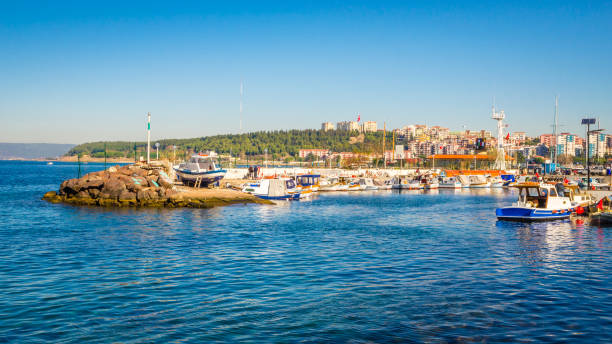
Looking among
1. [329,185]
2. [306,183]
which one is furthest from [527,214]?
[329,185]

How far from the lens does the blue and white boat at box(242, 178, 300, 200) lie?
6366 cm

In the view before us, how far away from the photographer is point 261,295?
17719mm

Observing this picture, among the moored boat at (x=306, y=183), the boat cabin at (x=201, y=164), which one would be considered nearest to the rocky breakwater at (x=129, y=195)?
the boat cabin at (x=201, y=164)

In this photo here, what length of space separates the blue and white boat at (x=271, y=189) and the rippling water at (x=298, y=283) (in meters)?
25.3

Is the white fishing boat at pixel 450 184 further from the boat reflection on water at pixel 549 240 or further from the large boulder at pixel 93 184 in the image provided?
the large boulder at pixel 93 184

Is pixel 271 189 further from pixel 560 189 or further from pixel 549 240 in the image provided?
pixel 549 240

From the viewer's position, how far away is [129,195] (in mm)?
51656

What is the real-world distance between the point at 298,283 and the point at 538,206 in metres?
32.8

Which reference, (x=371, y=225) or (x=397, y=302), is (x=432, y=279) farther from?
(x=371, y=225)

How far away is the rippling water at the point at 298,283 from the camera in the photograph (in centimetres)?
1402

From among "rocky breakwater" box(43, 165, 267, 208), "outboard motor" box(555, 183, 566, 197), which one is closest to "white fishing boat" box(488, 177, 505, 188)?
"outboard motor" box(555, 183, 566, 197)

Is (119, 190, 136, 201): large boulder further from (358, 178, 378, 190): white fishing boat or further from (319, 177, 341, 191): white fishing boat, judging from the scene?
→ (358, 178, 378, 190): white fishing boat

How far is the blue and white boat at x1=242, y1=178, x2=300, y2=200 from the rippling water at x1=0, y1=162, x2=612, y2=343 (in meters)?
25.3

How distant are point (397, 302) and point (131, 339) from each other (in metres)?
9.29
